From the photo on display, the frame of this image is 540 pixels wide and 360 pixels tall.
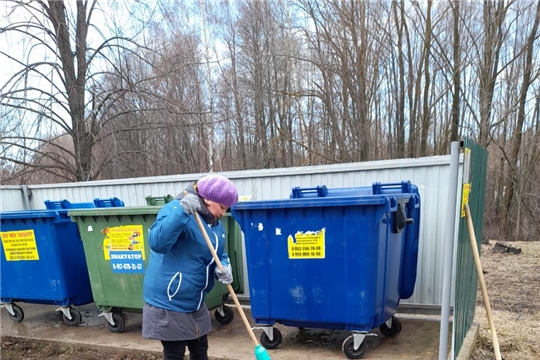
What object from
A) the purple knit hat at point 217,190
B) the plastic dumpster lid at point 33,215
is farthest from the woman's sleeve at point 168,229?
the plastic dumpster lid at point 33,215

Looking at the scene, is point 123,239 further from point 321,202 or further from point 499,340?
point 499,340

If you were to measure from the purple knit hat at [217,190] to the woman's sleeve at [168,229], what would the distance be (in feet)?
0.59

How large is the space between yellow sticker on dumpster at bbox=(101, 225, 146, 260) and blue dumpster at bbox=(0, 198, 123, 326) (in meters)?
0.63

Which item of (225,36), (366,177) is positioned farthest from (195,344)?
(225,36)

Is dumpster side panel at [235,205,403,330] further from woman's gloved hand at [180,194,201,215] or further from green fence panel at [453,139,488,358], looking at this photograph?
woman's gloved hand at [180,194,201,215]

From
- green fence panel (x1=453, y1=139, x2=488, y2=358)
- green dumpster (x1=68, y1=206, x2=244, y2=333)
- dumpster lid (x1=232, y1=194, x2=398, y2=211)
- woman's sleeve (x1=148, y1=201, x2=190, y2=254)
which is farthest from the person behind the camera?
green dumpster (x1=68, y1=206, x2=244, y2=333)

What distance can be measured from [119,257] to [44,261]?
102cm

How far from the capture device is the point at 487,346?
3949 millimetres

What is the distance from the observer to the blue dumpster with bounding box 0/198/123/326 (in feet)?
15.1

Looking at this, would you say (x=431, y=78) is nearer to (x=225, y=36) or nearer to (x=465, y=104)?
(x=465, y=104)

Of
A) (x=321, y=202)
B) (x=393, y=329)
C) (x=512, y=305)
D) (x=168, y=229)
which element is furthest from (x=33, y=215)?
(x=512, y=305)

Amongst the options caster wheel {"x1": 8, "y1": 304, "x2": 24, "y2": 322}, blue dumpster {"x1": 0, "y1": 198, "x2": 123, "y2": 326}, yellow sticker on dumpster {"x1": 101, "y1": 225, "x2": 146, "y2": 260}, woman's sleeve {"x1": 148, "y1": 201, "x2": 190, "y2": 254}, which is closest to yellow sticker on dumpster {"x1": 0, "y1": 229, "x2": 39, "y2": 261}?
blue dumpster {"x1": 0, "y1": 198, "x2": 123, "y2": 326}

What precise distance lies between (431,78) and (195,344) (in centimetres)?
1083

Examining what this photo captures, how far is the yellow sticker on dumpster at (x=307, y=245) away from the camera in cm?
344
